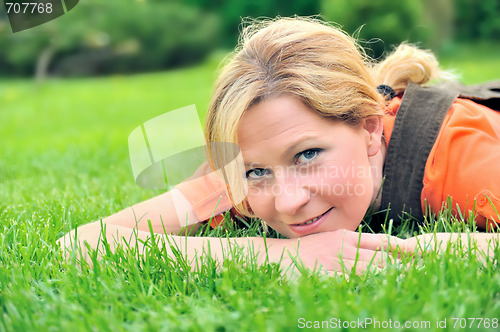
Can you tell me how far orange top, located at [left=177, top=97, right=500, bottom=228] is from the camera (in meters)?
1.98

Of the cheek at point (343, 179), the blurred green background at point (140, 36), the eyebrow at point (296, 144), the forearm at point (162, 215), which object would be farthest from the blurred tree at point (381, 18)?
the eyebrow at point (296, 144)

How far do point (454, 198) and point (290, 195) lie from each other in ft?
2.04

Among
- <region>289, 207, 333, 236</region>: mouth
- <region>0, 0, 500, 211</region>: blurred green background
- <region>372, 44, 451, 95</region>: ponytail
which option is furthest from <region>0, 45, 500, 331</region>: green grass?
<region>0, 0, 500, 211</region>: blurred green background

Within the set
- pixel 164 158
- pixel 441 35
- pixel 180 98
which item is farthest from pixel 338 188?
pixel 441 35

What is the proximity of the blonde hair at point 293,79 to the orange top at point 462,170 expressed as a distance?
7.3 inches

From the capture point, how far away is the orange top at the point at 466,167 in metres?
1.97

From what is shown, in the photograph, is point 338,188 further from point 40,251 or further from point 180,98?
point 180,98

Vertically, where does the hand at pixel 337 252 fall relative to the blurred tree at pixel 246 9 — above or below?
below

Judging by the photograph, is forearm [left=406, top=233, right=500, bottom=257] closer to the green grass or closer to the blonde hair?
the green grass

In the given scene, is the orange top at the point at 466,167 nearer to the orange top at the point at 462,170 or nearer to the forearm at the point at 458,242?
the orange top at the point at 462,170

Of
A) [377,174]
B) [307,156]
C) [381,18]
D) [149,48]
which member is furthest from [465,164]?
[149,48]

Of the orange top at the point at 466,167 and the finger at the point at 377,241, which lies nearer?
the finger at the point at 377,241

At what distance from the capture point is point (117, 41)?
1521cm

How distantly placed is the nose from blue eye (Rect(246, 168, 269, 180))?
7 cm
